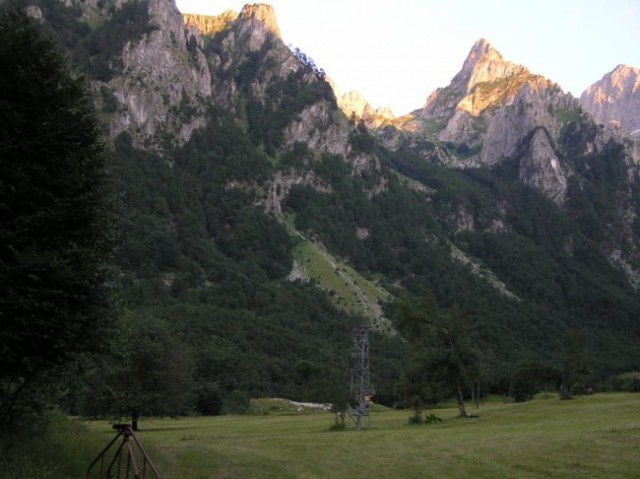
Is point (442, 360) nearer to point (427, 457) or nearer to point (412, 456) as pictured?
point (412, 456)

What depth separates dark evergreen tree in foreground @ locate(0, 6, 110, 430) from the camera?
17203 mm

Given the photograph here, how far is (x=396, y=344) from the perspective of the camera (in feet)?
647

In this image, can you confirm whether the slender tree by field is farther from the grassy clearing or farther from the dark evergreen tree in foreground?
the dark evergreen tree in foreground

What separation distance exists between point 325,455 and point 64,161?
1880 centimetres

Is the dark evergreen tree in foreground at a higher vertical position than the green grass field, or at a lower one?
higher

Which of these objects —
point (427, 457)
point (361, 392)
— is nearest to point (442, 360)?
point (361, 392)

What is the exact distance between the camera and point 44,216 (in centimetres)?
1811

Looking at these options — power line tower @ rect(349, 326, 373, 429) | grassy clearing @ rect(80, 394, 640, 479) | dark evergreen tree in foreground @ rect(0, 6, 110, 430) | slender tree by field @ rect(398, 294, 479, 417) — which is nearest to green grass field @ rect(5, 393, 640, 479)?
grassy clearing @ rect(80, 394, 640, 479)

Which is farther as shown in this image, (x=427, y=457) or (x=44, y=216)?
(x=427, y=457)

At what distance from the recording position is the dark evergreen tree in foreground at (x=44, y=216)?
56.4 feet

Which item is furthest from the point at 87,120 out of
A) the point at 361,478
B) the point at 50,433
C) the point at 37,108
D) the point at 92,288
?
the point at 361,478

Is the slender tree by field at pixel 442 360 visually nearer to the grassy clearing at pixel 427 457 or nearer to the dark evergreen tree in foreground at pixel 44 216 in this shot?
the grassy clearing at pixel 427 457

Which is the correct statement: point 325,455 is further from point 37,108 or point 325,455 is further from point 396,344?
point 396,344

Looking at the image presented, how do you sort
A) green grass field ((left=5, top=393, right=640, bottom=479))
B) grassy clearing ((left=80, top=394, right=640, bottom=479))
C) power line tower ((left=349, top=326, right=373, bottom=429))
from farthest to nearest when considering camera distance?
power line tower ((left=349, top=326, right=373, bottom=429)) → grassy clearing ((left=80, top=394, right=640, bottom=479)) → green grass field ((left=5, top=393, right=640, bottom=479))
